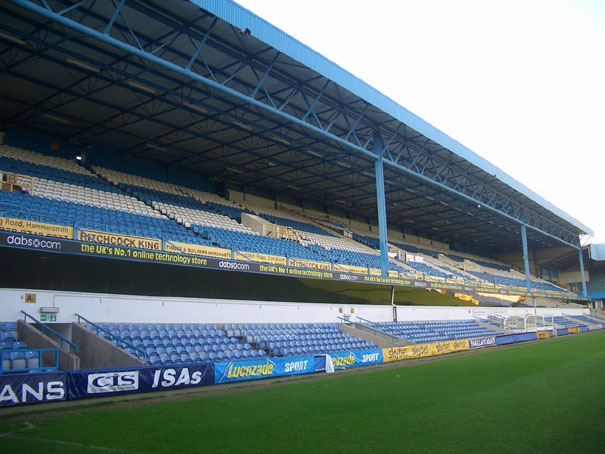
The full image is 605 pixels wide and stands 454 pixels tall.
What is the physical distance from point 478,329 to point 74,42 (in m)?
30.9

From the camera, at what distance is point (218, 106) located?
80.2 feet

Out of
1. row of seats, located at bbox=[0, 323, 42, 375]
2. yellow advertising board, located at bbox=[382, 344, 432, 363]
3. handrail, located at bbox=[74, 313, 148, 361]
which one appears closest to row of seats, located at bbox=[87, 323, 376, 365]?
handrail, located at bbox=[74, 313, 148, 361]

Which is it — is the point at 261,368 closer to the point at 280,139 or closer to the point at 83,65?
the point at 83,65

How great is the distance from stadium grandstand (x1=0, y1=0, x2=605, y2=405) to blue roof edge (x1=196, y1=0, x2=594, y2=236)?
10cm

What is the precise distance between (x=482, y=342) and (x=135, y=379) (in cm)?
2286

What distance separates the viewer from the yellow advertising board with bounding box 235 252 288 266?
20.4 m

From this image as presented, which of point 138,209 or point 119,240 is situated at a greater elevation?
point 138,209

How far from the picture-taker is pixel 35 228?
1451 cm

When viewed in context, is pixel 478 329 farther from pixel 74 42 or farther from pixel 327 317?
pixel 74 42

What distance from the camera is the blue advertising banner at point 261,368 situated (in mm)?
15547

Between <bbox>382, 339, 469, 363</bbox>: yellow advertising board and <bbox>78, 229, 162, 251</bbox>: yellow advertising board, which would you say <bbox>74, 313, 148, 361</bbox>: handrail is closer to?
<bbox>78, 229, 162, 251</bbox>: yellow advertising board

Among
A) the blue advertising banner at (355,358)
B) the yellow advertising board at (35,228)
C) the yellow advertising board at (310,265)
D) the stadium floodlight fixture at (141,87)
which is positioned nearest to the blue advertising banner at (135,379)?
the yellow advertising board at (35,228)

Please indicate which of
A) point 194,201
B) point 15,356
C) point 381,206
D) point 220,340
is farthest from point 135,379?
point 381,206

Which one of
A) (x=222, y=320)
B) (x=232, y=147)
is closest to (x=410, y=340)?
(x=222, y=320)
